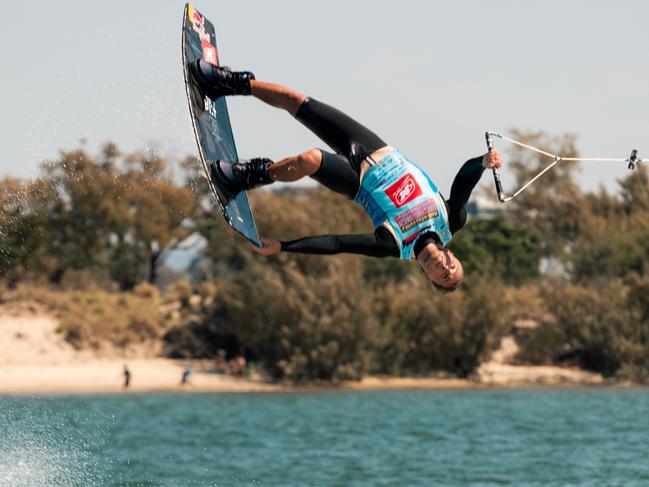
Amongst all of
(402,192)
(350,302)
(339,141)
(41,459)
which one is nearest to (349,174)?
(339,141)

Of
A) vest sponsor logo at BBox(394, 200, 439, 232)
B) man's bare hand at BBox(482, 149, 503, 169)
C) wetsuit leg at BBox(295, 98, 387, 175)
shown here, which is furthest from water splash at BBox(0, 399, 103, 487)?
man's bare hand at BBox(482, 149, 503, 169)

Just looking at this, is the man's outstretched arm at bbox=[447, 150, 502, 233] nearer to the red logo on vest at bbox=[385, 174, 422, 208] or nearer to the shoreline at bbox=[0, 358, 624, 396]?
the red logo on vest at bbox=[385, 174, 422, 208]

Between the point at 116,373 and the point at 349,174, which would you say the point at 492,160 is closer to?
the point at 349,174

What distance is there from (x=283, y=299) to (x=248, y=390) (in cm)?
334

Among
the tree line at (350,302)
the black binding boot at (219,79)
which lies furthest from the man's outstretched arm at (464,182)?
the tree line at (350,302)

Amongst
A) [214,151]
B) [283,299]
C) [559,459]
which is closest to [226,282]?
[283,299]

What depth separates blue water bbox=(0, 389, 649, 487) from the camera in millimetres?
18156

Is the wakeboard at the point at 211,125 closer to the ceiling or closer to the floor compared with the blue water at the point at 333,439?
closer to the ceiling

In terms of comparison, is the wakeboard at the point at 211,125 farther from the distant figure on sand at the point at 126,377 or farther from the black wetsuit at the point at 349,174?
the distant figure on sand at the point at 126,377

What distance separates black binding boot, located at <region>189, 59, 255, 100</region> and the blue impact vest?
1.43m

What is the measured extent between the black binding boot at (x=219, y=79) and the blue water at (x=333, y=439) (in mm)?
6450

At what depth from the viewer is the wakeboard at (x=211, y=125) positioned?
29.9 feet

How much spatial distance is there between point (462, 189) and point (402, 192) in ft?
1.47

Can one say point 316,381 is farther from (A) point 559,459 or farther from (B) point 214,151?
(B) point 214,151
